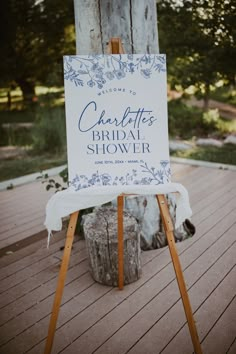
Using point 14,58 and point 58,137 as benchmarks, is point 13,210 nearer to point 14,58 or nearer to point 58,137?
point 58,137

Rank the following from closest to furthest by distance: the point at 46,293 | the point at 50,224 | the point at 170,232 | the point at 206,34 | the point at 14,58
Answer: the point at 170,232, the point at 50,224, the point at 46,293, the point at 206,34, the point at 14,58

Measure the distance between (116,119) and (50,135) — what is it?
4689 mm

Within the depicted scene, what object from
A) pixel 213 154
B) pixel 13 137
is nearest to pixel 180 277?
pixel 213 154

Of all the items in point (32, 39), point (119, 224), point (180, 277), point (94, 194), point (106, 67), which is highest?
point (32, 39)

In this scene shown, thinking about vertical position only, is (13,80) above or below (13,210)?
above

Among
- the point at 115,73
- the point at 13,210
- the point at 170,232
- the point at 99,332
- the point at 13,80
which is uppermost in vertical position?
the point at 13,80

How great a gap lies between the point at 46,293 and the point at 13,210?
171 centimetres

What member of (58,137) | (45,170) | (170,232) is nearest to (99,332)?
(170,232)

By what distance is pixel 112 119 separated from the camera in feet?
5.51

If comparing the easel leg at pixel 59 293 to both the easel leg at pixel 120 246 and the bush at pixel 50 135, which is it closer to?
the easel leg at pixel 120 246

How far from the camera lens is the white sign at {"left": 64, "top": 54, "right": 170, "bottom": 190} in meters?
1.65

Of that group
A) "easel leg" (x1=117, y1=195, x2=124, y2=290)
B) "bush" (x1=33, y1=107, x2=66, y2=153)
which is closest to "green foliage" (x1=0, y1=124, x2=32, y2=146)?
"bush" (x1=33, y1=107, x2=66, y2=153)

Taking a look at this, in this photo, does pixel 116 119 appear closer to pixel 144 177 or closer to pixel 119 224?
pixel 144 177

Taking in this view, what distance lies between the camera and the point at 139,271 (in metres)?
2.37
